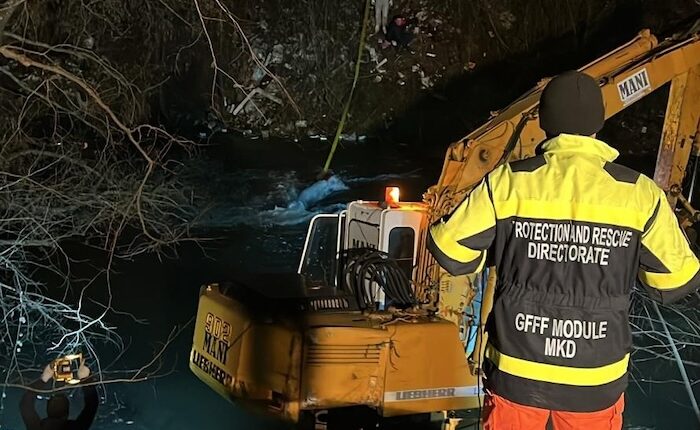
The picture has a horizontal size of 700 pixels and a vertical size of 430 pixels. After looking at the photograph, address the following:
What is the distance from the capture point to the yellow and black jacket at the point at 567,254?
2.76 meters

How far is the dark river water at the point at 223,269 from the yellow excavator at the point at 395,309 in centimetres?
132

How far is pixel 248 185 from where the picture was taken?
16875 millimetres

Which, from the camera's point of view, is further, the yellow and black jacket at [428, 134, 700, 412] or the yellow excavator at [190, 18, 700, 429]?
the yellow excavator at [190, 18, 700, 429]

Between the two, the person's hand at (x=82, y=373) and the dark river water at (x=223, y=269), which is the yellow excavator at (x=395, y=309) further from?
the dark river water at (x=223, y=269)

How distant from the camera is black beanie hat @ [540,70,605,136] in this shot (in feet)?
8.87

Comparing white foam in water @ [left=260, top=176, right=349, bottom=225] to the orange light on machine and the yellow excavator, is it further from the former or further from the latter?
the yellow excavator

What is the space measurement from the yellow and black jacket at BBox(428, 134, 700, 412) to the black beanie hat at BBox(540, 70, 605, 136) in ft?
0.15

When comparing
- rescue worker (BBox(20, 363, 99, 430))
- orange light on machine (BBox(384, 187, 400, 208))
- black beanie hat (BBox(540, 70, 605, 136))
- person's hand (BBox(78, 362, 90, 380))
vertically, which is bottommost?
rescue worker (BBox(20, 363, 99, 430))

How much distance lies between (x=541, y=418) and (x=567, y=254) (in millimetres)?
586

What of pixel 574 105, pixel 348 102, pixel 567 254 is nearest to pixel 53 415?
pixel 567 254

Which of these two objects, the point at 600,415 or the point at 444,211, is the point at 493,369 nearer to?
the point at 600,415

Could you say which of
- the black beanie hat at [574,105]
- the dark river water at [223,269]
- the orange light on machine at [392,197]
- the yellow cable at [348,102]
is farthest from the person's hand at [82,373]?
the yellow cable at [348,102]

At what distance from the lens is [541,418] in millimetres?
2850

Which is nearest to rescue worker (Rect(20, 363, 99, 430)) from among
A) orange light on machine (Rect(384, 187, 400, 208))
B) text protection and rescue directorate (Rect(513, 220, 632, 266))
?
orange light on machine (Rect(384, 187, 400, 208))
